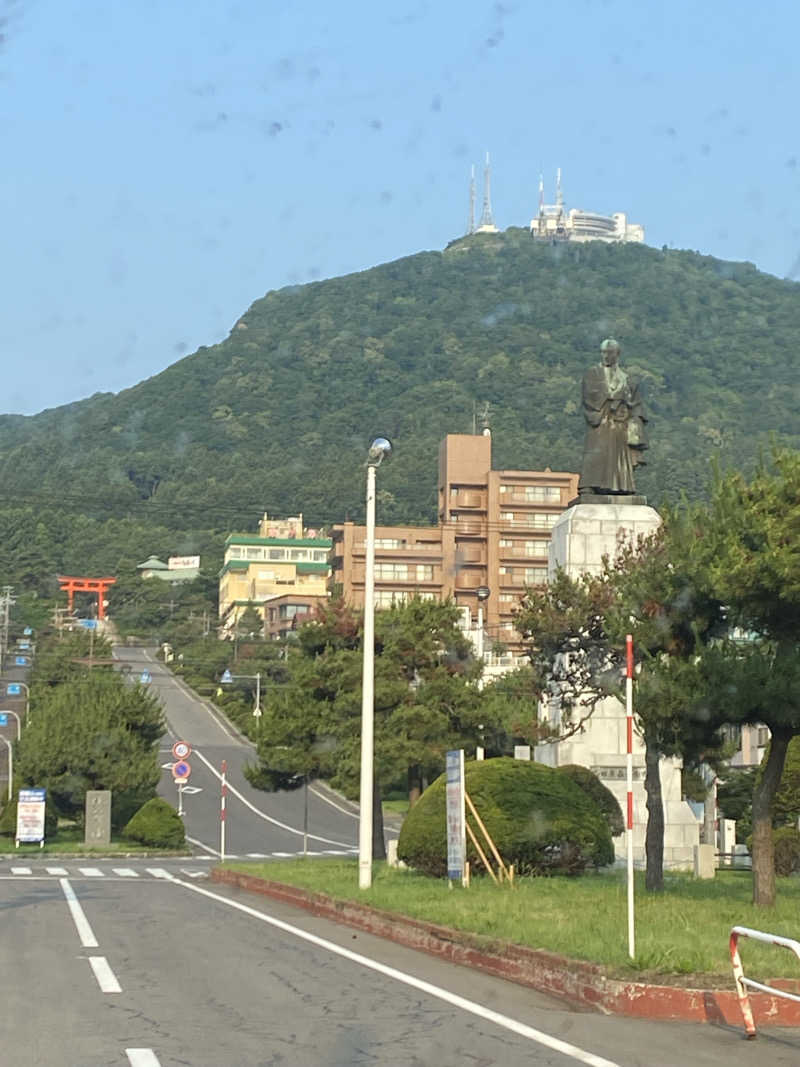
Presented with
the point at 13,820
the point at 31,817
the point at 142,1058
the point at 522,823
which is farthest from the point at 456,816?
the point at 13,820

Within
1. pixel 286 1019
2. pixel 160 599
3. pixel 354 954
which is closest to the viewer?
pixel 286 1019

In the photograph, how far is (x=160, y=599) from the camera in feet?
562

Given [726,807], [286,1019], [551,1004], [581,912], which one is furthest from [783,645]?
[726,807]

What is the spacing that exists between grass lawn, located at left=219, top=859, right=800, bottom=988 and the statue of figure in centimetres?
1273

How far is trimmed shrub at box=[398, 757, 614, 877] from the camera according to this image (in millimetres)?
25484

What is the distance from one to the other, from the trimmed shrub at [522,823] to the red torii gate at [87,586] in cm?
13281

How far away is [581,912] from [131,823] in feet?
144

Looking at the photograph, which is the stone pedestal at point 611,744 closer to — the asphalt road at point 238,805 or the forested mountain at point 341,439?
the asphalt road at point 238,805

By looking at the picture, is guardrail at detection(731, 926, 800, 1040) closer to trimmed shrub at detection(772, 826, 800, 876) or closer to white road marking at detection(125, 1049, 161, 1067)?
white road marking at detection(125, 1049, 161, 1067)

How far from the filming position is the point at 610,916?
17547 millimetres

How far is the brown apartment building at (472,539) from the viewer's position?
137 m

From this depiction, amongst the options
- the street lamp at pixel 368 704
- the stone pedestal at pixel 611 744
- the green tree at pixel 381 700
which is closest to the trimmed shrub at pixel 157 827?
the green tree at pixel 381 700

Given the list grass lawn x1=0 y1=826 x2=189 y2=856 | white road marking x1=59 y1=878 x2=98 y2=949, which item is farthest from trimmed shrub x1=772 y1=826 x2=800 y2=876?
grass lawn x1=0 y1=826 x2=189 y2=856

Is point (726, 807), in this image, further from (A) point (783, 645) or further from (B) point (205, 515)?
(B) point (205, 515)
